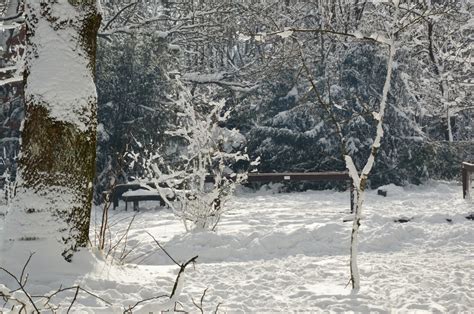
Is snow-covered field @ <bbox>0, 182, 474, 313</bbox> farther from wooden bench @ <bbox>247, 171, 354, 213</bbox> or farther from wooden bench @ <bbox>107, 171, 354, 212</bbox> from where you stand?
wooden bench @ <bbox>247, 171, 354, 213</bbox>

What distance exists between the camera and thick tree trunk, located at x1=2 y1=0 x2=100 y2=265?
14.7 ft

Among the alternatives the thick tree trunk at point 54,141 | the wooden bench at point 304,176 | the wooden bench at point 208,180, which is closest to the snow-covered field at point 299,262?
the wooden bench at point 208,180

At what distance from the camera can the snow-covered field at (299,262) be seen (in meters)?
4.57

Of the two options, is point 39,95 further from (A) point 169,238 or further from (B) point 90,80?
(A) point 169,238

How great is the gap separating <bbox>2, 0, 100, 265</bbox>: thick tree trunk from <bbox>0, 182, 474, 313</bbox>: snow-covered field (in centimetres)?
49

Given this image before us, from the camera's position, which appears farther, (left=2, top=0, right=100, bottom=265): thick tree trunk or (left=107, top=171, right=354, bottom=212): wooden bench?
(left=107, top=171, right=354, bottom=212): wooden bench

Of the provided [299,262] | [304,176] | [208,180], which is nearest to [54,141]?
[299,262]

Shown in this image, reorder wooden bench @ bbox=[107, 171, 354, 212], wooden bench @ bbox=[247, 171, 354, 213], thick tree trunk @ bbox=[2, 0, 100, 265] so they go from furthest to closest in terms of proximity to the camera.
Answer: wooden bench @ bbox=[247, 171, 354, 213], wooden bench @ bbox=[107, 171, 354, 212], thick tree trunk @ bbox=[2, 0, 100, 265]

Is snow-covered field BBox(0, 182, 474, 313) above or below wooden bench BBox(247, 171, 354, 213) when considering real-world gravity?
below

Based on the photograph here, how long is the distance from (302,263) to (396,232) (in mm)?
2261

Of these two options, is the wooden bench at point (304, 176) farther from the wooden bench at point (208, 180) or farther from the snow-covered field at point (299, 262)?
the snow-covered field at point (299, 262)

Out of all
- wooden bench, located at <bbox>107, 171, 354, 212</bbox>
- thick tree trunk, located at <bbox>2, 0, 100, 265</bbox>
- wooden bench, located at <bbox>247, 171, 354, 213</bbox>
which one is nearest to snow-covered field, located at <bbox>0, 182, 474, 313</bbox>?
wooden bench, located at <bbox>107, 171, 354, 212</bbox>

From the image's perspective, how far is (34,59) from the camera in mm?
4609

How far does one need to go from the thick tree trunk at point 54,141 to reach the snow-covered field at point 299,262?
19.2 inches
